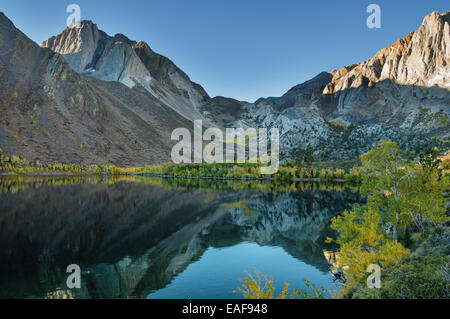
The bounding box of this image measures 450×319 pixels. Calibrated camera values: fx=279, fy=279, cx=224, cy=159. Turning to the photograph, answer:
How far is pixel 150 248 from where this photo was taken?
27.8m

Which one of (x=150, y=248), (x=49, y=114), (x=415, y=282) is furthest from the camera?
(x=49, y=114)

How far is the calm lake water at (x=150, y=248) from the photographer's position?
1839 cm

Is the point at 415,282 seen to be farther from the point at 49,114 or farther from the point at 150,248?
the point at 49,114

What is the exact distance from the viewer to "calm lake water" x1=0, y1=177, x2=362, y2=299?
18.4 m

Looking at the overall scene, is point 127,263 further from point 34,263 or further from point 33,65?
point 33,65

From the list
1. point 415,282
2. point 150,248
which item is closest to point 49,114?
point 150,248

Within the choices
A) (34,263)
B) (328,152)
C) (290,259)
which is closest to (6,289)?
(34,263)

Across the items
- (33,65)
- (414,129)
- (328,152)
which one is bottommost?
(328,152)

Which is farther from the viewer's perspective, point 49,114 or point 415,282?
point 49,114

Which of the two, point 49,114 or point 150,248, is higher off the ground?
point 49,114

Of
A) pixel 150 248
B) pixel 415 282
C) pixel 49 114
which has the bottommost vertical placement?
pixel 150 248

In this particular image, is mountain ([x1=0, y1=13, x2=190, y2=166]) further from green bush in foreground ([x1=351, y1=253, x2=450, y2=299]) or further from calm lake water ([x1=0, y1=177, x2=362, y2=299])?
green bush in foreground ([x1=351, y1=253, x2=450, y2=299])
